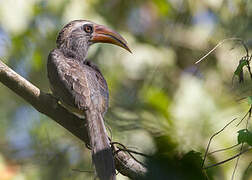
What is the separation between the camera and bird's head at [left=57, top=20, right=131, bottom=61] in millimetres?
5055

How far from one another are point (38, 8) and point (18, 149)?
1540mm

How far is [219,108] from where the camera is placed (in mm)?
4719

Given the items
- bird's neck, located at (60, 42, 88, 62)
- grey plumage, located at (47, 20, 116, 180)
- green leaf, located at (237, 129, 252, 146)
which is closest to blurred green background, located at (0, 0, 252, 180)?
grey plumage, located at (47, 20, 116, 180)

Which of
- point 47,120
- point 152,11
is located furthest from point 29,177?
point 152,11

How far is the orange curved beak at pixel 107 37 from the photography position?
4.84 metres

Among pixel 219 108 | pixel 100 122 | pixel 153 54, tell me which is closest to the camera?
pixel 100 122

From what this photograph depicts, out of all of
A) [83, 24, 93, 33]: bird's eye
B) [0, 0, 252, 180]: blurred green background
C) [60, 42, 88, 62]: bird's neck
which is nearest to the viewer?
[0, 0, 252, 180]: blurred green background

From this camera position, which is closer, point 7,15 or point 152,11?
point 7,15

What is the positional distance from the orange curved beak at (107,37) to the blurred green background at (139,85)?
375 millimetres

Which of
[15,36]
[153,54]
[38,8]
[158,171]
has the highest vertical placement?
[153,54]

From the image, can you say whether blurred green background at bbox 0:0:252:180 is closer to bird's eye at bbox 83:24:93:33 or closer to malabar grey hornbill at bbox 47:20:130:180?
malabar grey hornbill at bbox 47:20:130:180

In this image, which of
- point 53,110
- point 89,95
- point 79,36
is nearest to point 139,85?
point 79,36

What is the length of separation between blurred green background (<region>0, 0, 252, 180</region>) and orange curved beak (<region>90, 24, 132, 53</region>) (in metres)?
0.38

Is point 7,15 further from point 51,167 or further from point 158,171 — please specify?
point 158,171
